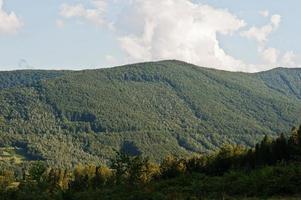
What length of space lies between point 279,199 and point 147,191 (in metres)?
11.8

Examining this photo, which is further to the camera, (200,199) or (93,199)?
(93,199)

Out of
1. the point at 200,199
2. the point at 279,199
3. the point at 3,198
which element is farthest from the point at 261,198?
→ the point at 3,198

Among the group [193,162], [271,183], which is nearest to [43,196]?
[271,183]

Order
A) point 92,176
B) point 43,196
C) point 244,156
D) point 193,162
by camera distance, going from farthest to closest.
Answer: point 92,176, point 193,162, point 244,156, point 43,196

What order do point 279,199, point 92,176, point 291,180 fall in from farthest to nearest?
1. point 92,176
2. point 291,180
3. point 279,199

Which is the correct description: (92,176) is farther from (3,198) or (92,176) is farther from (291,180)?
(291,180)

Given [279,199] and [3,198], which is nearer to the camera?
[279,199]

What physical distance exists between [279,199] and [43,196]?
76.9ft

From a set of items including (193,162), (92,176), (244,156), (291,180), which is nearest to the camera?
(291,180)

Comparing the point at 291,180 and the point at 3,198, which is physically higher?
the point at 291,180

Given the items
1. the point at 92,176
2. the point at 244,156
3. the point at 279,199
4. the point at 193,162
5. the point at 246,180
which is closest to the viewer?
the point at 279,199

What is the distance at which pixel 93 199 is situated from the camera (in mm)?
46844

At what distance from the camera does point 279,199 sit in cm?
3772

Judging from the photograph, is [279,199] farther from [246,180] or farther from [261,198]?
[246,180]
